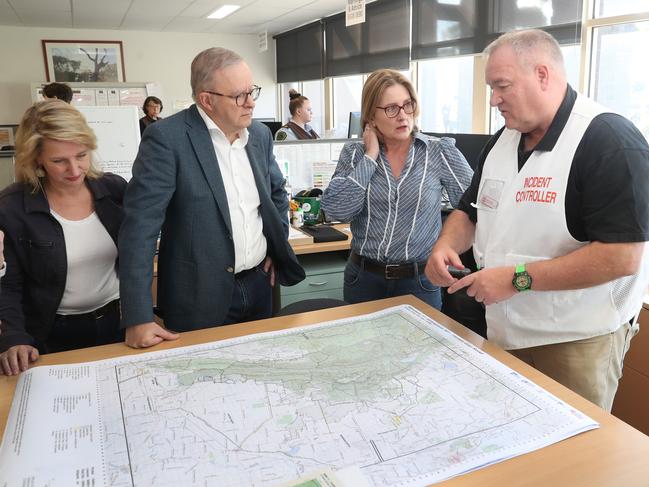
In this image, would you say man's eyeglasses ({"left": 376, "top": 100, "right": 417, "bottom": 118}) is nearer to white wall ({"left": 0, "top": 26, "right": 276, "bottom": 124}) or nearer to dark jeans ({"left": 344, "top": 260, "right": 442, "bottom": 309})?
dark jeans ({"left": 344, "top": 260, "right": 442, "bottom": 309})

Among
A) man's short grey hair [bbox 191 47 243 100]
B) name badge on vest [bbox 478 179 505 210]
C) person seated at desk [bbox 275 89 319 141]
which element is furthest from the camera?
person seated at desk [bbox 275 89 319 141]

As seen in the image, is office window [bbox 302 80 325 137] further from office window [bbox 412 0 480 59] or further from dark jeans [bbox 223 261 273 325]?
dark jeans [bbox 223 261 273 325]

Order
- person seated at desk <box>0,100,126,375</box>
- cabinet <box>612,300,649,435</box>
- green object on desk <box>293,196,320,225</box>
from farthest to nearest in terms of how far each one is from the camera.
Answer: green object on desk <box>293,196,320,225</box> → cabinet <box>612,300,649,435</box> → person seated at desk <box>0,100,126,375</box>

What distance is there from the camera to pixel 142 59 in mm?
9586

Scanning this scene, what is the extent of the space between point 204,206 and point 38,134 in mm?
529

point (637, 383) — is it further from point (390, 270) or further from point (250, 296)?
point (250, 296)

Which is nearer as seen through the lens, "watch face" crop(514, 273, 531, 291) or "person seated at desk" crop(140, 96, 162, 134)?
"watch face" crop(514, 273, 531, 291)

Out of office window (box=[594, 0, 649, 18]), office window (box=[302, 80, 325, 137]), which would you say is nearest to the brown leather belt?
office window (box=[594, 0, 649, 18])

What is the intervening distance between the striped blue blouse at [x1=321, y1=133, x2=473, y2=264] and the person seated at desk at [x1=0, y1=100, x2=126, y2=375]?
0.79 m

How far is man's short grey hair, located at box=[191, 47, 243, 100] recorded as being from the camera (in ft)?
5.43

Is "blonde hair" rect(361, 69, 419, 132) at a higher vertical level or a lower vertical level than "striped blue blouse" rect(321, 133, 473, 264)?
higher

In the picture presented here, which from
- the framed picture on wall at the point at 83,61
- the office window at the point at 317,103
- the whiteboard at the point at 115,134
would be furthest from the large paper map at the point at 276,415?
the framed picture on wall at the point at 83,61

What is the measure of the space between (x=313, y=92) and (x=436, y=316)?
330 inches

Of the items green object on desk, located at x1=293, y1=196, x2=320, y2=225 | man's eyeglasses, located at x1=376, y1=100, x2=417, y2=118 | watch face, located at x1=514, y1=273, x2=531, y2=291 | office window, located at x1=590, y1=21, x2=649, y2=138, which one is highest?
office window, located at x1=590, y1=21, x2=649, y2=138
